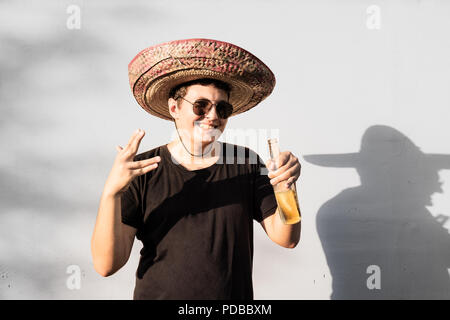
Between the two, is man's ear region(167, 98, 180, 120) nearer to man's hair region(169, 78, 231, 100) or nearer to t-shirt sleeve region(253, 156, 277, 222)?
man's hair region(169, 78, 231, 100)

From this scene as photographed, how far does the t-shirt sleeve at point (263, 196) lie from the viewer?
183 cm

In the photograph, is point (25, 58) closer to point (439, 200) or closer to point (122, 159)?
point (122, 159)

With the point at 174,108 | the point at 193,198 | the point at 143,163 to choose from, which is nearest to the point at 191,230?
the point at 193,198

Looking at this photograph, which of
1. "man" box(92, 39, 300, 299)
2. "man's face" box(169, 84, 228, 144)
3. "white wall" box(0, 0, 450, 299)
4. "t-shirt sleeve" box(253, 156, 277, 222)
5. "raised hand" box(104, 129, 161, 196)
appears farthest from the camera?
"white wall" box(0, 0, 450, 299)

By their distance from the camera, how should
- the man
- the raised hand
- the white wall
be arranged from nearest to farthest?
the raised hand
the man
the white wall

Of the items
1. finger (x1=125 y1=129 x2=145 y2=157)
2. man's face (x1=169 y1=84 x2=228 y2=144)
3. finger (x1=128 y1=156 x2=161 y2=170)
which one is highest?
man's face (x1=169 y1=84 x2=228 y2=144)

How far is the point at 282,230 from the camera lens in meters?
1.79

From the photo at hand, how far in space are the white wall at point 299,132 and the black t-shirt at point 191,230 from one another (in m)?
1.07

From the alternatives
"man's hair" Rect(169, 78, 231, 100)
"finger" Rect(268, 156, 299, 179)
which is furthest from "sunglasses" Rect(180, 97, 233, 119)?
"finger" Rect(268, 156, 299, 179)

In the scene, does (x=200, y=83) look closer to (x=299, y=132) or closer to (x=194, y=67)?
(x=194, y=67)

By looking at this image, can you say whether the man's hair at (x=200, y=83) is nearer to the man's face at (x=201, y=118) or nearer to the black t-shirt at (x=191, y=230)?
the man's face at (x=201, y=118)

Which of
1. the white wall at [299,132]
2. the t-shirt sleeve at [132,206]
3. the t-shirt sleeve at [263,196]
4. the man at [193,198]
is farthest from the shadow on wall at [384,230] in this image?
the t-shirt sleeve at [132,206]

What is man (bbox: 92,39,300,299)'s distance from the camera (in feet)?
5.27

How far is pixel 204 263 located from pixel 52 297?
1.77 meters
